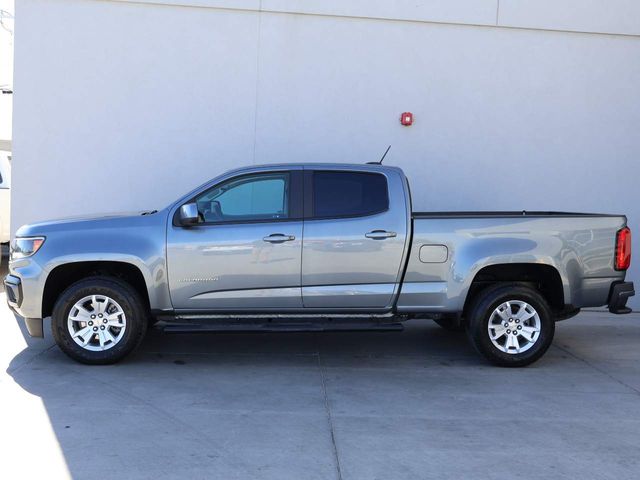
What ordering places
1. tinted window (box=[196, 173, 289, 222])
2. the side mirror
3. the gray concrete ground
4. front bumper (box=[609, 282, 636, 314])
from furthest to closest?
front bumper (box=[609, 282, 636, 314]), tinted window (box=[196, 173, 289, 222]), the side mirror, the gray concrete ground

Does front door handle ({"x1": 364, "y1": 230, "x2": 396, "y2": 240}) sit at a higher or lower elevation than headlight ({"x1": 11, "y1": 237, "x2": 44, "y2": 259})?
higher

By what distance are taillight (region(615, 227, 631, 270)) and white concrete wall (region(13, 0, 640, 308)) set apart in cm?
317

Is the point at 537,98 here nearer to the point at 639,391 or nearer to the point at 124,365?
the point at 639,391

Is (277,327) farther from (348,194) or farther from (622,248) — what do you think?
(622,248)

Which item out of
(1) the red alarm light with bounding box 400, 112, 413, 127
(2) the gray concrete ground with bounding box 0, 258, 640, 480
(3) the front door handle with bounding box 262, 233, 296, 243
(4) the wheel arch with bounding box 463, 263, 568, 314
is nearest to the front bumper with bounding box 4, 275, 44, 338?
(2) the gray concrete ground with bounding box 0, 258, 640, 480

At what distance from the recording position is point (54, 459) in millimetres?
4320

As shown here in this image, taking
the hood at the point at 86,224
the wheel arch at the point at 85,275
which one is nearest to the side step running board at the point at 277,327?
the wheel arch at the point at 85,275

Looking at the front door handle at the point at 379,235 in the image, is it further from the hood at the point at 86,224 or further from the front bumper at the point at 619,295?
the front bumper at the point at 619,295

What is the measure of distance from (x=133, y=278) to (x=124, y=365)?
847 millimetres

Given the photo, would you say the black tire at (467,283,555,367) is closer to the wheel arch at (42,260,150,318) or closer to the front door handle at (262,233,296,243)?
the front door handle at (262,233,296,243)

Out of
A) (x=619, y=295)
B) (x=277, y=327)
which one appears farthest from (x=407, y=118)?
(x=277, y=327)

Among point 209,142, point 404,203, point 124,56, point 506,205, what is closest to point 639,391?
point 404,203

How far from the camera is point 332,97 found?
954cm

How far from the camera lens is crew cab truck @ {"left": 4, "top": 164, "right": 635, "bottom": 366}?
251 inches
